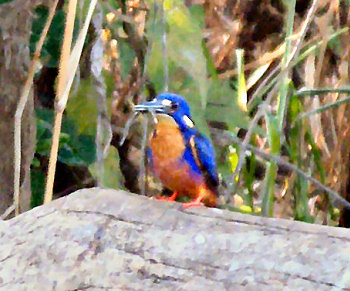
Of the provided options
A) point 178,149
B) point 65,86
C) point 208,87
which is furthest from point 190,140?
point 208,87

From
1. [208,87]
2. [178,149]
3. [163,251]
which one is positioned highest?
[208,87]

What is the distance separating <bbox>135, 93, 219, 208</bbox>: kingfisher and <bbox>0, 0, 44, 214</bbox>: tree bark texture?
26cm

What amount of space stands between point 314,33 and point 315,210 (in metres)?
0.60

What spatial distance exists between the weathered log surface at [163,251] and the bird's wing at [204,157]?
257mm

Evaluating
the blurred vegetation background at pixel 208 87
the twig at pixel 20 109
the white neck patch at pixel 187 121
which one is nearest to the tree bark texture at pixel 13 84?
the blurred vegetation background at pixel 208 87

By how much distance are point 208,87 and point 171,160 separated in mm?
485

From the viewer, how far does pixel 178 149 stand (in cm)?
142

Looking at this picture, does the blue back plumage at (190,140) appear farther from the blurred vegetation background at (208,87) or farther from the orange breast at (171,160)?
the blurred vegetation background at (208,87)

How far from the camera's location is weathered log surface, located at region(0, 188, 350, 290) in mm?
1020

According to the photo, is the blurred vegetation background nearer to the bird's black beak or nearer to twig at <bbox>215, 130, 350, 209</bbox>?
twig at <bbox>215, 130, 350, 209</bbox>

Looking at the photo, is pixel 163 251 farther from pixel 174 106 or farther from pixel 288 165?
pixel 288 165

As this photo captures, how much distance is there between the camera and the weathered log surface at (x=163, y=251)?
1.02 metres

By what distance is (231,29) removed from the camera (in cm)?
251

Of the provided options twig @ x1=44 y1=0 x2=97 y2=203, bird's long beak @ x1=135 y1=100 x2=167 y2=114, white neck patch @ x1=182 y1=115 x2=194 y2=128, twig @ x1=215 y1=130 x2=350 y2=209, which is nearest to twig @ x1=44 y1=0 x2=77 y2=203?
twig @ x1=44 y1=0 x2=97 y2=203
